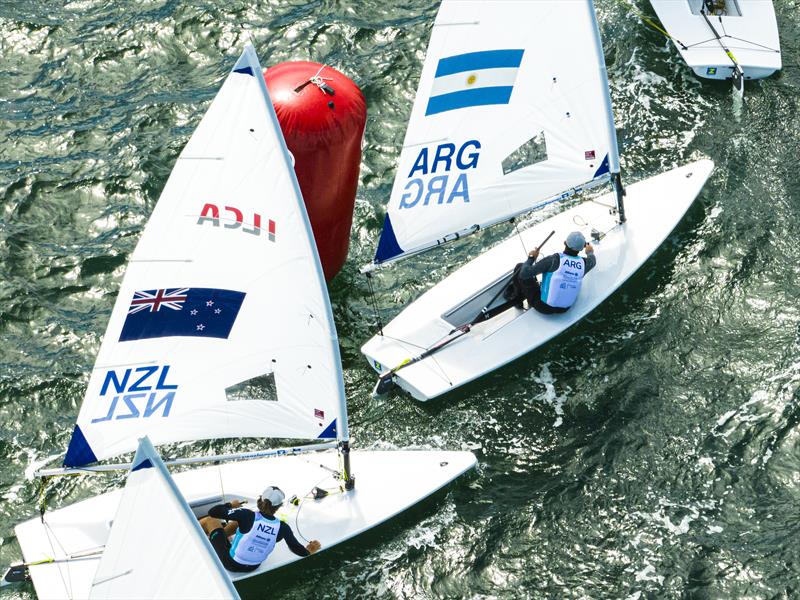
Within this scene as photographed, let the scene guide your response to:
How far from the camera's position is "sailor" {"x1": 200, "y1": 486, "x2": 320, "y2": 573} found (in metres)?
13.4

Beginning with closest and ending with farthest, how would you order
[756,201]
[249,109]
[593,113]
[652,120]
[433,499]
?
[249,109] < [433,499] < [593,113] < [756,201] < [652,120]

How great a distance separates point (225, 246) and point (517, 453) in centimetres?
540

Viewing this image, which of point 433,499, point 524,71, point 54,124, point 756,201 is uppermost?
point 524,71

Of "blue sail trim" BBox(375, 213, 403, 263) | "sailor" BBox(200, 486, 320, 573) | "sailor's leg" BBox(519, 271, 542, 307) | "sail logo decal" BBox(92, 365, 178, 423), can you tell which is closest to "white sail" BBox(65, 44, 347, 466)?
"sail logo decal" BBox(92, 365, 178, 423)

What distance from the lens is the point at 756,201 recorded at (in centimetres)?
1873

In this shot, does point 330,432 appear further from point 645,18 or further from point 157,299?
point 645,18

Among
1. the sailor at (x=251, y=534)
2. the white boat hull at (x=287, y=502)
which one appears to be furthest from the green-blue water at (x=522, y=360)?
the sailor at (x=251, y=534)

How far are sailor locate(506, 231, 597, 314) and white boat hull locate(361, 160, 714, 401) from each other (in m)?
0.23

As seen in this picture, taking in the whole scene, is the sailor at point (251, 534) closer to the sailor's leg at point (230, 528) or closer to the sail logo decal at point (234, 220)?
the sailor's leg at point (230, 528)

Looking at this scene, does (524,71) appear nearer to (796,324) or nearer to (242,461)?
(796,324)

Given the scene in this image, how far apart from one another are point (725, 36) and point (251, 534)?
1383 centimetres

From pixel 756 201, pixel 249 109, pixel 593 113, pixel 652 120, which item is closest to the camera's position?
pixel 249 109

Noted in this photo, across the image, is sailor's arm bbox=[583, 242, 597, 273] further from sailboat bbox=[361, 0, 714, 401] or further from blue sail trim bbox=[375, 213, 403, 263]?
blue sail trim bbox=[375, 213, 403, 263]

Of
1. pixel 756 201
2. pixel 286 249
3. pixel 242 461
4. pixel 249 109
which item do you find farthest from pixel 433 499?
pixel 756 201
